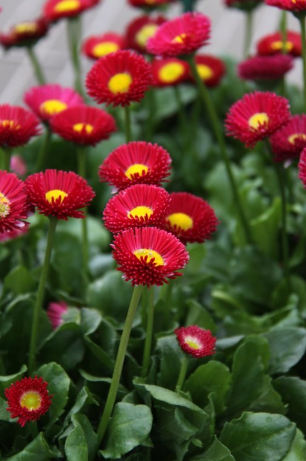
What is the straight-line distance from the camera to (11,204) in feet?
2.42

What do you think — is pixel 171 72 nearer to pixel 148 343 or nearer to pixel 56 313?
pixel 56 313

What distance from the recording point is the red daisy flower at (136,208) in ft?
2.32

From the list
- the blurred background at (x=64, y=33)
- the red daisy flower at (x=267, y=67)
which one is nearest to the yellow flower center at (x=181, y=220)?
the red daisy flower at (x=267, y=67)

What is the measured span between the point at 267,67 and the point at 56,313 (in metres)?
0.54

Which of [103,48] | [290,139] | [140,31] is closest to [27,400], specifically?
[290,139]

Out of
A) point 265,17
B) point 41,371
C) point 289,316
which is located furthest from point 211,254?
point 265,17

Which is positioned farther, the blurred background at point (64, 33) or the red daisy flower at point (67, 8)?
the blurred background at point (64, 33)

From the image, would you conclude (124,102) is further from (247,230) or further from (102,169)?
(247,230)

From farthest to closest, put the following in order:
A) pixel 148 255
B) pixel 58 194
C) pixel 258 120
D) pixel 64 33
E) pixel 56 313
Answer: pixel 64 33 → pixel 56 313 → pixel 258 120 → pixel 58 194 → pixel 148 255

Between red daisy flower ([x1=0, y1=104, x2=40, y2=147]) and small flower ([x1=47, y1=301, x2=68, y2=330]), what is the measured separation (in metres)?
0.24

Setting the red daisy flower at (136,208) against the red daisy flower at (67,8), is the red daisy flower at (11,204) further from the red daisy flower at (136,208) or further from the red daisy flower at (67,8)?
the red daisy flower at (67,8)

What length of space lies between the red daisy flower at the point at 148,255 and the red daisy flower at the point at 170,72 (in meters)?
0.82

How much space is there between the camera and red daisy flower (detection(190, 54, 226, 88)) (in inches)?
60.2

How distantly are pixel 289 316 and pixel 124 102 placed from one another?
0.40 m
